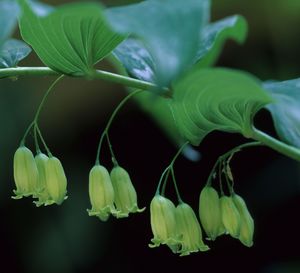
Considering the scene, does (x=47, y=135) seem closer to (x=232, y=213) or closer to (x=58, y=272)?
(x=58, y=272)

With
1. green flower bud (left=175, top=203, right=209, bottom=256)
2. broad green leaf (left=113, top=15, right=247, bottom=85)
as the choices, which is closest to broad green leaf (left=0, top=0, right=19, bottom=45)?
broad green leaf (left=113, top=15, right=247, bottom=85)

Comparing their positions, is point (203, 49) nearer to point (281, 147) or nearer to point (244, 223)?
point (281, 147)

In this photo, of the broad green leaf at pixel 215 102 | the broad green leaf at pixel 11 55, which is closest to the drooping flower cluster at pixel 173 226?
the broad green leaf at pixel 215 102

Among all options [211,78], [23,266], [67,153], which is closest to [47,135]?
[67,153]

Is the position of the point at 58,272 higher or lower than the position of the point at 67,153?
lower

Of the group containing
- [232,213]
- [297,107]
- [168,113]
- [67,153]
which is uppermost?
[297,107]

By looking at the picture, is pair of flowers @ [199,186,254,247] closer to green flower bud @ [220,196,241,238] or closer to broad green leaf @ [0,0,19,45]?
green flower bud @ [220,196,241,238]

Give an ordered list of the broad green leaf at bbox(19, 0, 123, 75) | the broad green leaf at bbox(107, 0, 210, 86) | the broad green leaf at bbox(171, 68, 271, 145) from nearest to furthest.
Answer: the broad green leaf at bbox(107, 0, 210, 86) → the broad green leaf at bbox(171, 68, 271, 145) → the broad green leaf at bbox(19, 0, 123, 75)

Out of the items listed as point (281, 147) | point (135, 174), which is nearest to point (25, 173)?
point (281, 147)
